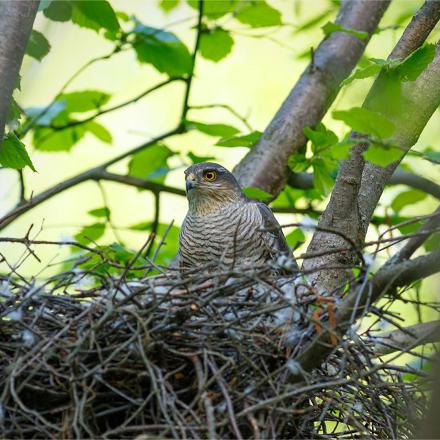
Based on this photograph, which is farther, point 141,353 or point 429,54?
point 429,54

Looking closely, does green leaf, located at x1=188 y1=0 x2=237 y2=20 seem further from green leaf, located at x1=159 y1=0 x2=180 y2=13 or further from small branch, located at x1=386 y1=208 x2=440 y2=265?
small branch, located at x1=386 y1=208 x2=440 y2=265

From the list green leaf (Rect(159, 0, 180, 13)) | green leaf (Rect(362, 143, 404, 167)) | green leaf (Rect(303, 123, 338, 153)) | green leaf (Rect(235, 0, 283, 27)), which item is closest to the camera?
green leaf (Rect(362, 143, 404, 167))

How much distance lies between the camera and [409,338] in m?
4.03

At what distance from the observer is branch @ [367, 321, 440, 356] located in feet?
11.2

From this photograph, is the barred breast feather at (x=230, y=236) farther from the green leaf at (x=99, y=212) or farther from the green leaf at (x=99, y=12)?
the green leaf at (x=99, y=12)

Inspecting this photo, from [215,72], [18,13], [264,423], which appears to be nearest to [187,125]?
[18,13]

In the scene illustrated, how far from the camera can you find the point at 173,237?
673 centimetres

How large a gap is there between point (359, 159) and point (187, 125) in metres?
2.38

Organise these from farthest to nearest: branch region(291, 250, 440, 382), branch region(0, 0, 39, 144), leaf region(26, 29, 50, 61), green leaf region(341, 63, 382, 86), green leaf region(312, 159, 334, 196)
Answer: leaf region(26, 29, 50, 61) < green leaf region(312, 159, 334, 196) < branch region(0, 0, 39, 144) < green leaf region(341, 63, 382, 86) < branch region(291, 250, 440, 382)

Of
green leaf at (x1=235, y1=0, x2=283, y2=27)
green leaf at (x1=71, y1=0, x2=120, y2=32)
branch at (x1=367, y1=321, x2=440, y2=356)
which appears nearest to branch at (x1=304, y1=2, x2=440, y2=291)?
branch at (x1=367, y1=321, x2=440, y2=356)

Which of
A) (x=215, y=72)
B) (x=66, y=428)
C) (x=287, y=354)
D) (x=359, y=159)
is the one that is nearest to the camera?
(x=66, y=428)

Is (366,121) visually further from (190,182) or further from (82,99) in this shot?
(82,99)

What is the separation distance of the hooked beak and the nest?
6.57 ft

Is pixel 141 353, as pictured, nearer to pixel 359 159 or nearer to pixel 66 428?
pixel 66 428
